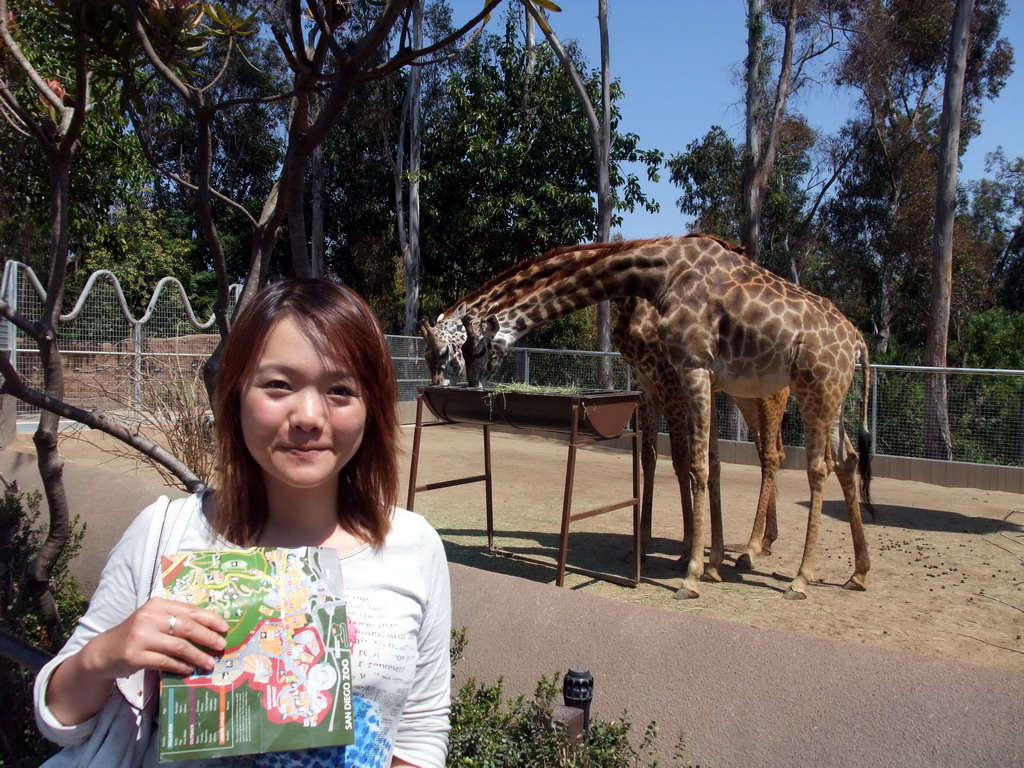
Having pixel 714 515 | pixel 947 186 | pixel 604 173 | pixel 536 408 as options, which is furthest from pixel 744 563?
pixel 604 173

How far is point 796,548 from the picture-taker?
6863 millimetres

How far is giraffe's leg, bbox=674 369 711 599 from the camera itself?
543 centimetres

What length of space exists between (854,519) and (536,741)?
361 centimetres

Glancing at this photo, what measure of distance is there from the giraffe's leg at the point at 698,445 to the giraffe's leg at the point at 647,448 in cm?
81

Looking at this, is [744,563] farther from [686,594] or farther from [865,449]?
[865,449]

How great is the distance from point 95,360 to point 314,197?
12.6m

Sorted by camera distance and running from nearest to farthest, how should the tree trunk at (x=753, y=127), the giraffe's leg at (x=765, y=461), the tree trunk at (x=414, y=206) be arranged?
the giraffe's leg at (x=765, y=461) < the tree trunk at (x=753, y=127) < the tree trunk at (x=414, y=206)

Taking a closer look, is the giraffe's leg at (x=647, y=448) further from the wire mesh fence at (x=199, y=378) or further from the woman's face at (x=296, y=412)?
the woman's face at (x=296, y=412)

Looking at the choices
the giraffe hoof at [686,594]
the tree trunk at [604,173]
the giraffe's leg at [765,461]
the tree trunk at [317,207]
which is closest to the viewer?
the giraffe hoof at [686,594]

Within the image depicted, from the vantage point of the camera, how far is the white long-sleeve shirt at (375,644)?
53.5 inches

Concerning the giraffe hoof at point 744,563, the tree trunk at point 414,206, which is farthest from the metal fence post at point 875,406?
the tree trunk at point 414,206

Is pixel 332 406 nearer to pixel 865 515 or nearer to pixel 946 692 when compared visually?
pixel 946 692

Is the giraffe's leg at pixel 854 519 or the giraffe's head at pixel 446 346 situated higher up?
the giraffe's head at pixel 446 346

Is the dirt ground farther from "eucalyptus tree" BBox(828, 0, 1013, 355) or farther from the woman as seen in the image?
"eucalyptus tree" BBox(828, 0, 1013, 355)
